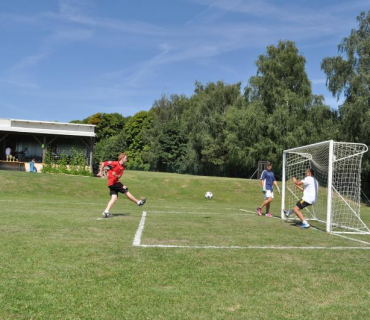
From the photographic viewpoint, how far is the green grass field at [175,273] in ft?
12.9

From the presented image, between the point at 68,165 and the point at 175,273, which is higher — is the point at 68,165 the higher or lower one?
the higher one

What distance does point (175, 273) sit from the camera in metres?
5.20

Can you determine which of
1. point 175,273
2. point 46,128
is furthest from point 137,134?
point 175,273

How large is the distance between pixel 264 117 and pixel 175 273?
4046 cm

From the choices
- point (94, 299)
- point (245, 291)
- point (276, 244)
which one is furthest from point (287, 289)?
point (276, 244)

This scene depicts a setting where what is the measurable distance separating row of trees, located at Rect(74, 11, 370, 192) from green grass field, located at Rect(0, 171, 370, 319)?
2819 cm

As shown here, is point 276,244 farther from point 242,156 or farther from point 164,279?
point 242,156

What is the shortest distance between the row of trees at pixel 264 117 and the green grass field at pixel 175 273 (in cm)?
2819

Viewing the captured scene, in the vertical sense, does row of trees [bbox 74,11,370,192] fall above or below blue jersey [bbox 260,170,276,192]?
above

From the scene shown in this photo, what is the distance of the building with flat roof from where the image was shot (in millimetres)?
32094

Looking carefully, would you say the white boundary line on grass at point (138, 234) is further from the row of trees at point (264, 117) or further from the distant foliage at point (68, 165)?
the row of trees at point (264, 117)

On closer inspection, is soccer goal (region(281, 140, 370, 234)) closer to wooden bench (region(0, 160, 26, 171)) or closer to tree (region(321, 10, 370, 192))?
tree (region(321, 10, 370, 192))

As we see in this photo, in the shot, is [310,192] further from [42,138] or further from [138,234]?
[42,138]

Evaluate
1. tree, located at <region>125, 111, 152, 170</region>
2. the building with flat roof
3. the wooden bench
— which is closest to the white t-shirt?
the building with flat roof
